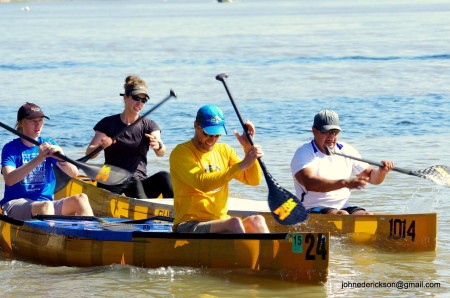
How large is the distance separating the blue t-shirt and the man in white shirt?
225 cm

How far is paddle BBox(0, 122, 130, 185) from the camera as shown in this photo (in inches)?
377

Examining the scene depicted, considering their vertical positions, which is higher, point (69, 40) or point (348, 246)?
point (69, 40)

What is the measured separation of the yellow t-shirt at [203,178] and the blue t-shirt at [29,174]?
1.73 m

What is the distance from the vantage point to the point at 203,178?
812 cm

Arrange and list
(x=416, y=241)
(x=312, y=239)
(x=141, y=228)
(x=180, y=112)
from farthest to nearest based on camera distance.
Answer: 1. (x=180, y=112)
2. (x=416, y=241)
3. (x=141, y=228)
4. (x=312, y=239)

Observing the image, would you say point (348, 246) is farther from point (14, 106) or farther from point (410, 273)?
point (14, 106)

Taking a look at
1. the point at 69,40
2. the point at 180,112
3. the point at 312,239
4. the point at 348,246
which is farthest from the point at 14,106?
the point at 69,40

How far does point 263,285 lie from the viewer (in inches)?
340

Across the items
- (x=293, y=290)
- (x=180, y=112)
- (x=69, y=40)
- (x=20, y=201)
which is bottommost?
(x=293, y=290)

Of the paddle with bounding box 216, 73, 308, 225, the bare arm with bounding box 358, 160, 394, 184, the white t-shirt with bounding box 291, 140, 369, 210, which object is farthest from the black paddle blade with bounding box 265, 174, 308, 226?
the bare arm with bounding box 358, 160, 394, 184

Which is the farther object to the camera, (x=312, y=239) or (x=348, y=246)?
(x=348, y=246)

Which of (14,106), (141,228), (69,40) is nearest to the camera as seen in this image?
(141,228)

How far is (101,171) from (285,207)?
2322mm

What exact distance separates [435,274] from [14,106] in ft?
51.8
